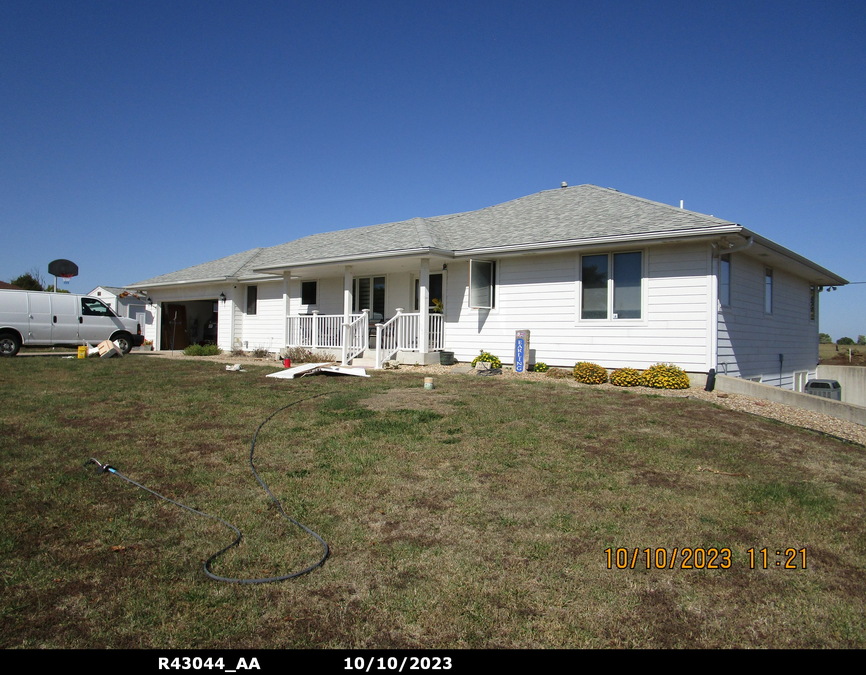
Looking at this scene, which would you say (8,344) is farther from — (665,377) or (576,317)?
(665,377)

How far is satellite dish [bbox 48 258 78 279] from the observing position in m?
30.1

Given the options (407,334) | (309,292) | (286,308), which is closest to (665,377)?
(407,334)


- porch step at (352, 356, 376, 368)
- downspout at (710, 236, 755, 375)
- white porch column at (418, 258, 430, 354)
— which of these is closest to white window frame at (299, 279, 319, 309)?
porch step at (352, 356, 376, 368)

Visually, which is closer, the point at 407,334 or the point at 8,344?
the point at 407,334

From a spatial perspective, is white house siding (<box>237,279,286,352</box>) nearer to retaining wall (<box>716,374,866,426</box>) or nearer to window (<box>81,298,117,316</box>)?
window (<box>81,298,117,316</box>)

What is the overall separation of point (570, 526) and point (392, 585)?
4.57 feet

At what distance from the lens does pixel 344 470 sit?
15.8ft

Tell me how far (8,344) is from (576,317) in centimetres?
1627

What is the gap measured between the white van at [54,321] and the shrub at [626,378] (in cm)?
1580

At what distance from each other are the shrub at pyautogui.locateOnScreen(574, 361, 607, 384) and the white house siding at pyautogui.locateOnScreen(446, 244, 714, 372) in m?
0.88

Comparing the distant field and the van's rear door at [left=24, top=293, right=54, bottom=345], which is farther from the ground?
the van's rear door at [left=24, top=293, right=54, bottom=345]

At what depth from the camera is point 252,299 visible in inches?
842

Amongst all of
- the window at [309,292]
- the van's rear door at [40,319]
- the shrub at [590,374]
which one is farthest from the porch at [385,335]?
the van's rear door at [40,319]
